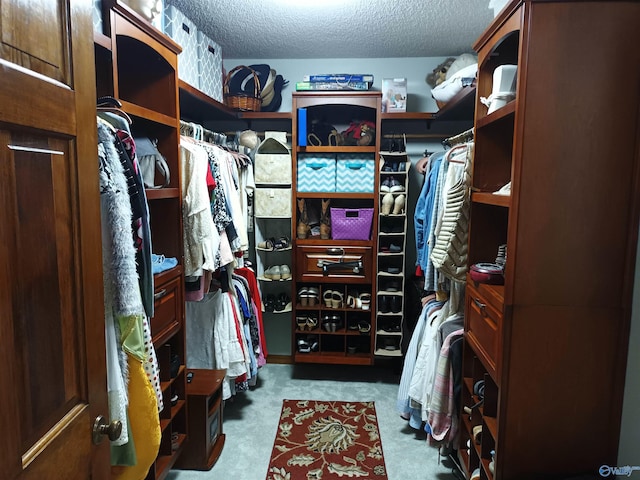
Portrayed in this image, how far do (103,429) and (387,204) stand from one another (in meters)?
2.37

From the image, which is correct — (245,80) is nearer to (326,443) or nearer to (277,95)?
(277,95)

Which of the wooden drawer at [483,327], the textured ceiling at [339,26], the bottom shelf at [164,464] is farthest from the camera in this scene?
the textured ceiling at [339,26]

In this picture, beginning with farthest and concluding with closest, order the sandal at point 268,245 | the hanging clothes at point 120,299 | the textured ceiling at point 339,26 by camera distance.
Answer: the sandal at point 268,245 → the textured ceiling at point 339,26 → the hanging clothes at point 120,299

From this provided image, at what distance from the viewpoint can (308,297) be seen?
10.4 ft

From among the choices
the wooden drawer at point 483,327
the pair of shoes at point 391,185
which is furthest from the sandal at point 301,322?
the wooden drawer at point 483,327

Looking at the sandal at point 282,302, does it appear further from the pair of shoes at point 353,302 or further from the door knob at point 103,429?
the door knob at point 103,429

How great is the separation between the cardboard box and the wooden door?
248cm

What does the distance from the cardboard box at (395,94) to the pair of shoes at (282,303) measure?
1.62 metres

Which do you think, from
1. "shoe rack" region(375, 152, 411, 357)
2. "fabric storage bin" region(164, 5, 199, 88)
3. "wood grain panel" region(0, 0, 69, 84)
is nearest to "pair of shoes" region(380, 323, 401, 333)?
"shoe rack" region(375, 152, 411, 357)

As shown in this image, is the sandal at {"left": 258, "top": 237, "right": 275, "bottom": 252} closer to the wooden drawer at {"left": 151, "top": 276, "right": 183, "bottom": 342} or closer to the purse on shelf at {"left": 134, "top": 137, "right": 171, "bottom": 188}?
the wooden drawer at {"left": 151, "top": 276, "right": 183, "bottom": 342}

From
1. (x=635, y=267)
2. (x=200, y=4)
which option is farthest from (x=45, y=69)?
(x=200, y=4)

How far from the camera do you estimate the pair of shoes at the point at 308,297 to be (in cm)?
316

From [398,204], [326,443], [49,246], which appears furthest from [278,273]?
[49,246]

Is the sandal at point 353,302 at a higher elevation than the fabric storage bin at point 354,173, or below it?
below
